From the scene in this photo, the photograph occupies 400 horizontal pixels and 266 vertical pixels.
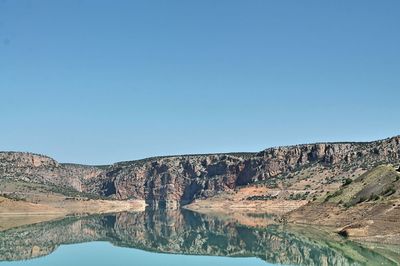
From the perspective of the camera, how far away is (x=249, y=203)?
161 meters

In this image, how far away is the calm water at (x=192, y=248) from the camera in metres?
47.9

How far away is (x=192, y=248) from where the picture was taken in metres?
61.1

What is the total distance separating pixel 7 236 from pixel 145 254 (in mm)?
27543

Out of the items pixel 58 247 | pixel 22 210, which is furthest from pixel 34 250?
pixel 22 210

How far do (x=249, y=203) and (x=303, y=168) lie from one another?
120ft

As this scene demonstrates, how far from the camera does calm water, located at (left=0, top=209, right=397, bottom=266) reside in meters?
47.9

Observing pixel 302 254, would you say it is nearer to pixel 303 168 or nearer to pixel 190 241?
pixel 190 241

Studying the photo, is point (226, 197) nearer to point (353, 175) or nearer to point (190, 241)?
point (353, 175)

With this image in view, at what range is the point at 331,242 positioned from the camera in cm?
5750

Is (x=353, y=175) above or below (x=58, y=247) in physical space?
above

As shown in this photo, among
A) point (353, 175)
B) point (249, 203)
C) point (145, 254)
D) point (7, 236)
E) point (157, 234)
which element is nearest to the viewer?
point (145, 254)

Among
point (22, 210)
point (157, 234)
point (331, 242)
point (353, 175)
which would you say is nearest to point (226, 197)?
point (353, 175)

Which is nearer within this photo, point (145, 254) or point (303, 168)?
point (145, 254)

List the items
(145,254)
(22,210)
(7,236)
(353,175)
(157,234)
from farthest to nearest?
(353,175)
(22,210)
(157,234)
(7,236)
(145,254)
